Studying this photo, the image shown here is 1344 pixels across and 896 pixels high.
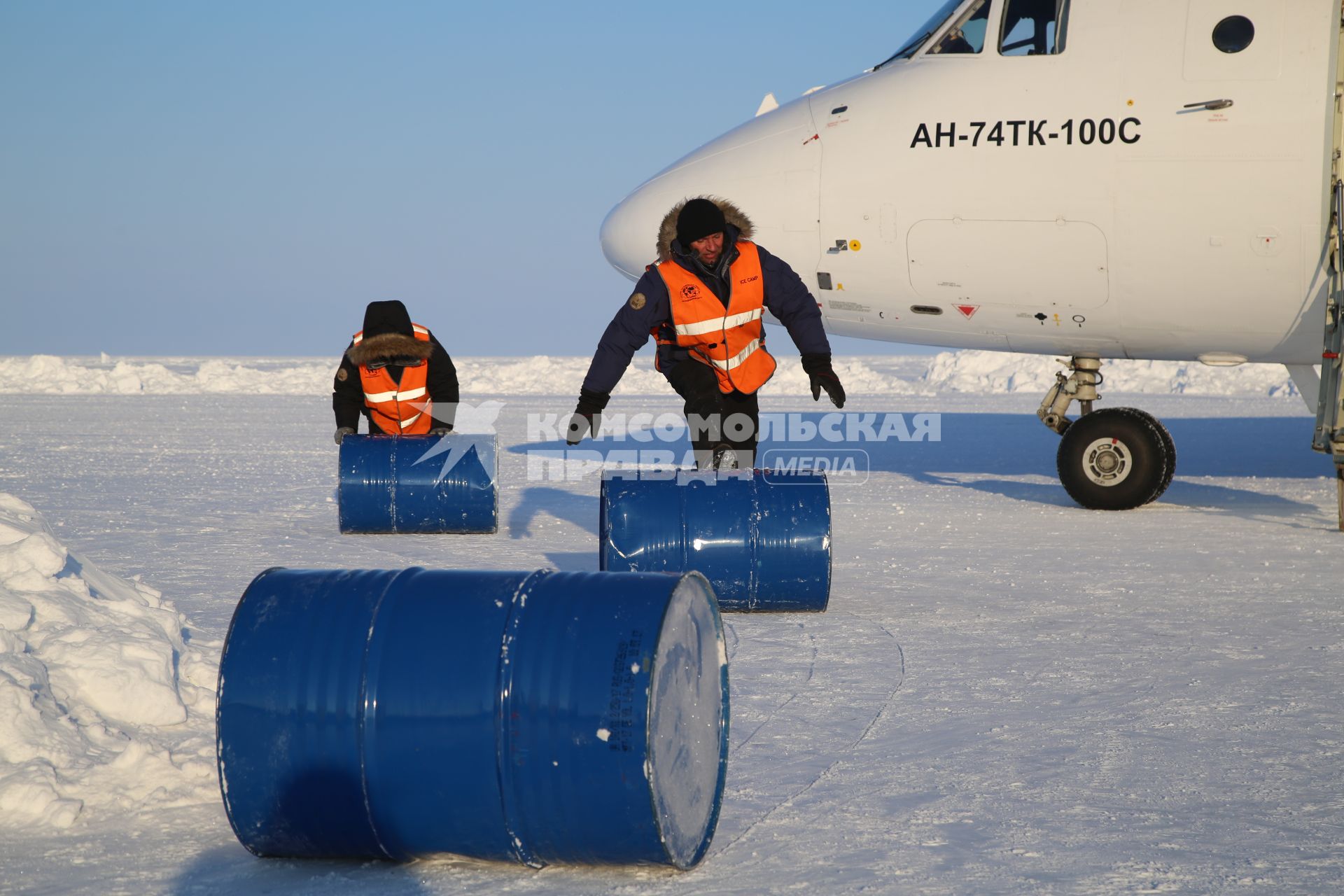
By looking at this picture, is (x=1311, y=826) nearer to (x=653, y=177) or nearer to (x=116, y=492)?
(x=653, y=177)

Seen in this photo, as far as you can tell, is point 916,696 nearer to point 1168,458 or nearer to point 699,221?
point 699,221

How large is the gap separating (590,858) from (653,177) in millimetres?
7872

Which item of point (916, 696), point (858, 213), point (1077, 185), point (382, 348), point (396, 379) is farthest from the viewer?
point (396, 379)

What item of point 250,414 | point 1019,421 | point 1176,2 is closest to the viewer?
point 1176,2

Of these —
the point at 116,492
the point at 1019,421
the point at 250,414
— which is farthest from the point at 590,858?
the point at 250,414

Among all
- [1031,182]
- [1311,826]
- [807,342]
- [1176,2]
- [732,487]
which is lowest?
[1311,826]

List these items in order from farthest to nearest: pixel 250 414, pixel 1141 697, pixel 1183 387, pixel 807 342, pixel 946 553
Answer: pixel 1183 387, pixel 250 414, pixel 946 553, pixel 807 342, pixel 1141 697

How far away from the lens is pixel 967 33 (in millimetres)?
9586

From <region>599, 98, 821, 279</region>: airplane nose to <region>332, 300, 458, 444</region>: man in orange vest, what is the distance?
175 centimetres

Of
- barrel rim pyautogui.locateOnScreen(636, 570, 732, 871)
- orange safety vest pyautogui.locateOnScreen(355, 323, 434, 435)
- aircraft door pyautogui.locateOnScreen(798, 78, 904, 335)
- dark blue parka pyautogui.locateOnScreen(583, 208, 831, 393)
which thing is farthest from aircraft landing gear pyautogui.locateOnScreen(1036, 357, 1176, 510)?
barrel rim pyautogui.locateOnScreen(636, 570, 732, 871)

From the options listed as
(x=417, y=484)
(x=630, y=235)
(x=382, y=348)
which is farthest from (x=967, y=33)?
(x=417, y=484)

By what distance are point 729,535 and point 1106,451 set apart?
4893 mm

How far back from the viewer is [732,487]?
5.97 meters

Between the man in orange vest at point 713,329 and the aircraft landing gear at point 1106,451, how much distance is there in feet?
10.5
